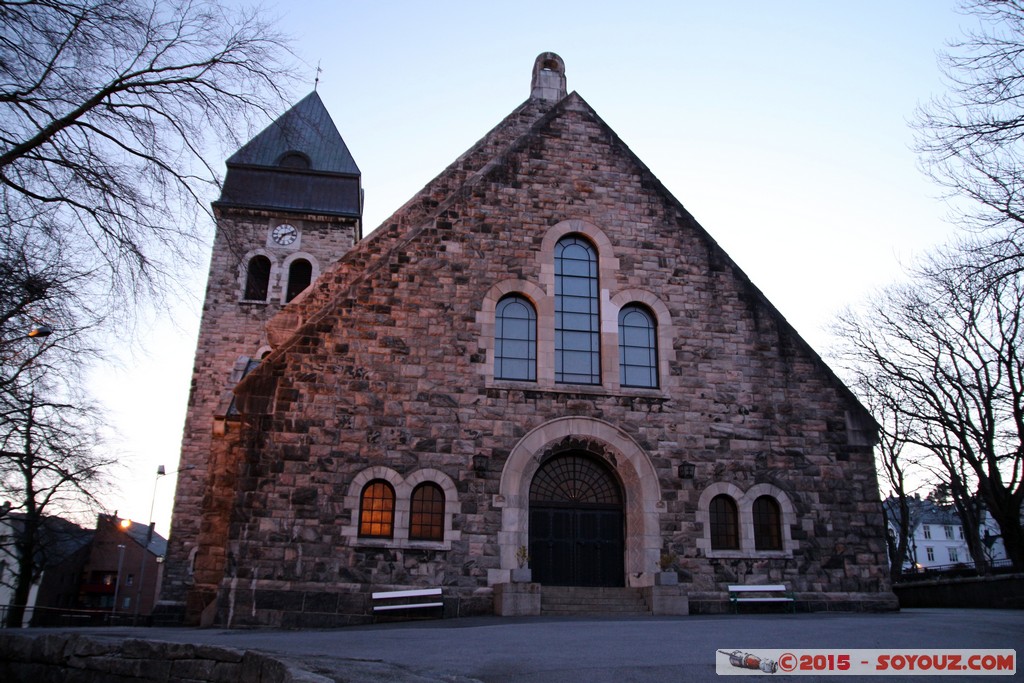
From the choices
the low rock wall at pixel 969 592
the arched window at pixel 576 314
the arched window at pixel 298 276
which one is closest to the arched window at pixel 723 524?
the arched window at pixel 576 314

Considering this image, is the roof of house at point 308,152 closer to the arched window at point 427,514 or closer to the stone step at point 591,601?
the arched window at point 427,514

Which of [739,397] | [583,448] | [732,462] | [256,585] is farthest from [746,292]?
[256,585]

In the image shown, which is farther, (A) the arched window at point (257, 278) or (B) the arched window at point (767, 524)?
(A) the arched window at point (257, 278)

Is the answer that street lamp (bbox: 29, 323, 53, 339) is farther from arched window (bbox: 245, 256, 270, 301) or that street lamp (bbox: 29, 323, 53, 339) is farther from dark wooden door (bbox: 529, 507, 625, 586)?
arched window (bbox: 245, 256, 270, 301)

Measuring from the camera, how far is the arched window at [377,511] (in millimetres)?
14125

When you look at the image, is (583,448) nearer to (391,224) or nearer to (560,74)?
(391,224)

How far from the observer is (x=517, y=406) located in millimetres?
15281

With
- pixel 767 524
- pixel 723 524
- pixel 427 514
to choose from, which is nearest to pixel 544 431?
pixel 427 514

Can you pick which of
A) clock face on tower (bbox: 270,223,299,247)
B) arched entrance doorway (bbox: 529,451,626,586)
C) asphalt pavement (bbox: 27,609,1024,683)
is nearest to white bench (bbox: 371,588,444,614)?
asphalt pavement (bbox: 27,609,1024,683)

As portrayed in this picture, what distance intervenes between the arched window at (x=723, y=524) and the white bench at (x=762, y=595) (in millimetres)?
796

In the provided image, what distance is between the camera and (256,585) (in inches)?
523

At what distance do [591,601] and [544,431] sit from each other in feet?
10.2

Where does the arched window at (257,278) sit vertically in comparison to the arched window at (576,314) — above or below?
above

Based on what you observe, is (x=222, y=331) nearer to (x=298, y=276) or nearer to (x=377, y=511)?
(x=298, y=276)
